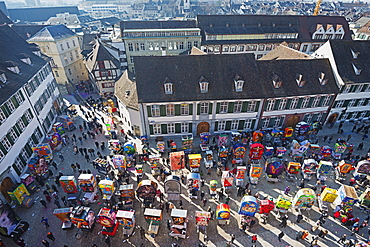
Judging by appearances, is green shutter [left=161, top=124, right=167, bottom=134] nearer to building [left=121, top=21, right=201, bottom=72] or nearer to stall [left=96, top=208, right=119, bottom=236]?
stall [left=96, top=208, right=119, bottom=236]

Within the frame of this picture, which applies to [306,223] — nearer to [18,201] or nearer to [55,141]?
[18,201]

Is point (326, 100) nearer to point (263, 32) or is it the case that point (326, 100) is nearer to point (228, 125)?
point (228, 125)

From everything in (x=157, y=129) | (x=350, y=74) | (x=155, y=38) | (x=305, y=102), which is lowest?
(x=157, y=129)

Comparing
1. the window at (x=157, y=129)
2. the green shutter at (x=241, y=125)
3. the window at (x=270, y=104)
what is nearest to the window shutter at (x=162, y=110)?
the window at (x=157, y=129)

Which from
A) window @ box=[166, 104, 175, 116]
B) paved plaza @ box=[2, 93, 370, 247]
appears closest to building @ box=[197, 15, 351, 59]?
window @ box=[166, 104, 175, 116]

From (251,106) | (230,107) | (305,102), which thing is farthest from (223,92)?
(305,102)

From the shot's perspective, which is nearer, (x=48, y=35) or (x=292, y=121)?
(x=292, y=121)

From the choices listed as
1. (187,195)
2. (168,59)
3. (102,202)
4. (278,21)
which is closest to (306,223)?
(187,195)
